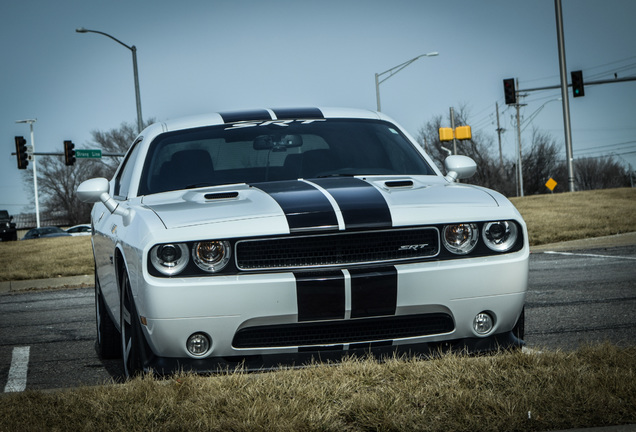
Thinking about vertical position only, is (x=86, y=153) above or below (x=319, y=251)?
above

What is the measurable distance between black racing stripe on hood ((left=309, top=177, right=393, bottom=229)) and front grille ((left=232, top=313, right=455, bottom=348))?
0.46 m

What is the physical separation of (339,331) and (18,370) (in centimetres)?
282

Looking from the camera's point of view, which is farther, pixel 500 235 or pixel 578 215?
pixel 578 215

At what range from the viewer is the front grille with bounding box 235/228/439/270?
3.92 m

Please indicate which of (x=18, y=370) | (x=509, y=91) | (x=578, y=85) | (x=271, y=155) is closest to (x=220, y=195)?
(x=271, y=155)

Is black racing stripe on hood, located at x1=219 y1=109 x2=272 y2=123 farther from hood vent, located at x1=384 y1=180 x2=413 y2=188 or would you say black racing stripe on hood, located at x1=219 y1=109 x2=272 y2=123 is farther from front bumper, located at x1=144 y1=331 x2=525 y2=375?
front bumper, located at x1=144 y1=331 x2=525 y2=375

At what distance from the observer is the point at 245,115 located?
572 cm

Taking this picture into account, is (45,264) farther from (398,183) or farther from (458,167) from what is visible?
(398,183)

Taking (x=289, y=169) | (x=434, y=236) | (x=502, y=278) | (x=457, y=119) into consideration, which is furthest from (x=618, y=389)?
(x=457, y=119)

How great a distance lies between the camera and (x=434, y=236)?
4074mm

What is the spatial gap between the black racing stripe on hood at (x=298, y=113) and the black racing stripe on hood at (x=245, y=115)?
0.08 m

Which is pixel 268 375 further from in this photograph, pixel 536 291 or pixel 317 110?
pixel 536 291

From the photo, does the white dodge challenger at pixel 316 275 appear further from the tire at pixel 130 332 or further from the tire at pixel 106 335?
the tire at pixel 106 335

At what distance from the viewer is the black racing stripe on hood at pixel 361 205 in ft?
13.0
